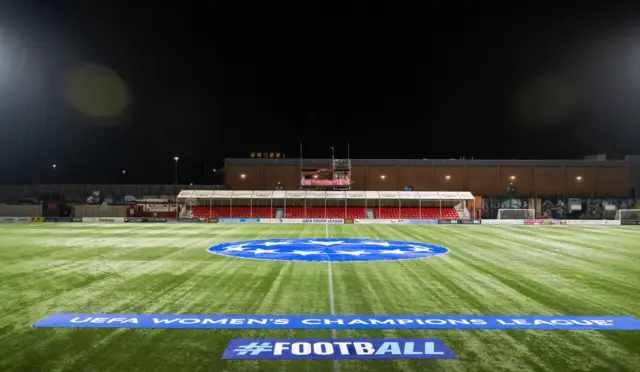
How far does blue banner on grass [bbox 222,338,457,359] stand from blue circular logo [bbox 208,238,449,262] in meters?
12.6

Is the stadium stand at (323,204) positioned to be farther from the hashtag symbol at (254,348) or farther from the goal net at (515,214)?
the hashtag symbol at (254,348)

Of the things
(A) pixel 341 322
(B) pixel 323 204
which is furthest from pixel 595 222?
(A) pixel 341 322

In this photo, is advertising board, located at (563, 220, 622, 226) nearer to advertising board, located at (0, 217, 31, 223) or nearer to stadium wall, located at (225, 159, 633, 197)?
stadium wall, located at (225, 159, 633, 197)

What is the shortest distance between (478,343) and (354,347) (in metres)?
2.55

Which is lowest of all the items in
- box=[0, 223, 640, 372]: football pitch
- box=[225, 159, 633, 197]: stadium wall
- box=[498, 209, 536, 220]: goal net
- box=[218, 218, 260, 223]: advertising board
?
box=[0, 223, 640, 372]: football pitch

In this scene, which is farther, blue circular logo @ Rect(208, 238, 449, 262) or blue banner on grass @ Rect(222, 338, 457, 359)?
blue circular logo @ Rect(208, 238, 449, 262)

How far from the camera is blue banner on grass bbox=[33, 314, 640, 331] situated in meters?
10.5

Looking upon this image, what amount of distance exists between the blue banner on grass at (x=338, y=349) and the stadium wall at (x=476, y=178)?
6489cm

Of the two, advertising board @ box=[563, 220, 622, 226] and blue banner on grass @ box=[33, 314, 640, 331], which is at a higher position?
advertising board @ box=[563, 220, 622, 226]

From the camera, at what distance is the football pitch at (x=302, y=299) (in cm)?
823

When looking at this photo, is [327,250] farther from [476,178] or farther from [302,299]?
[476,178]

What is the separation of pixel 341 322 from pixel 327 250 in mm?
15406

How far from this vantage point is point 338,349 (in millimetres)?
8828

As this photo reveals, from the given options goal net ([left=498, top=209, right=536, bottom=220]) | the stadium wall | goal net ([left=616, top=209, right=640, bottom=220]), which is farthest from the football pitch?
the stadium wall
